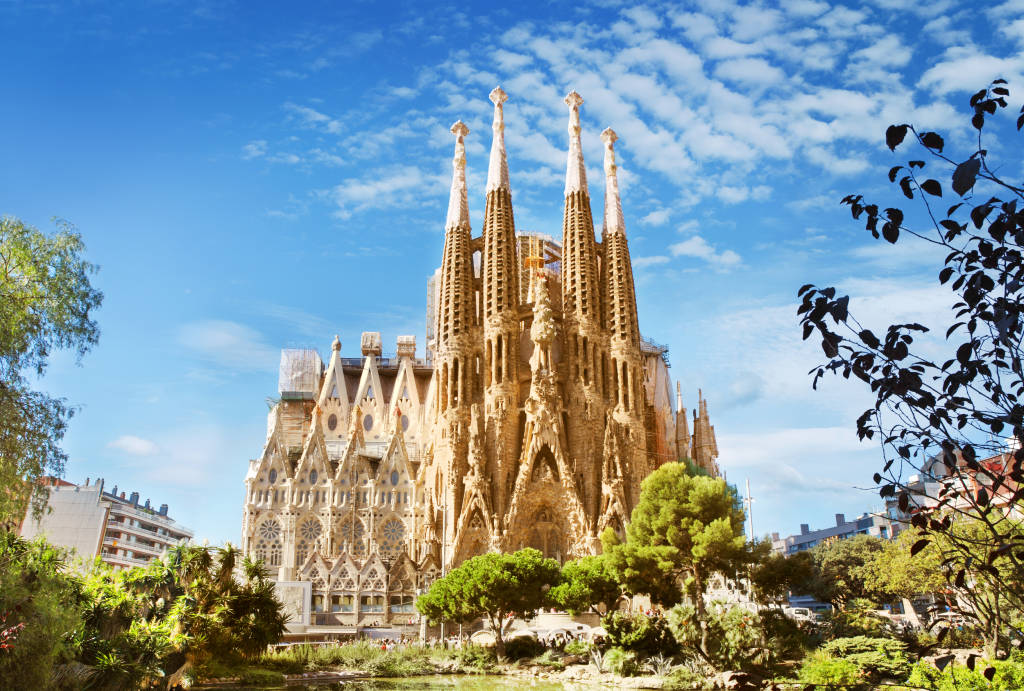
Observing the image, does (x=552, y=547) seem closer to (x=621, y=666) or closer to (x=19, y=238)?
(x=621, y=666)

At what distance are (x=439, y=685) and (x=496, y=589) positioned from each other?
5442 mm

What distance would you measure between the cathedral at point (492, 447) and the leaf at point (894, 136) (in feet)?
127

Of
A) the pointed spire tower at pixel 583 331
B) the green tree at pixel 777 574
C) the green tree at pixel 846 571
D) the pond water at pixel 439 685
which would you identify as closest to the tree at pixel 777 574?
the green tree at pixel 777 574

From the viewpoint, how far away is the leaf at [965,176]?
4.60 m

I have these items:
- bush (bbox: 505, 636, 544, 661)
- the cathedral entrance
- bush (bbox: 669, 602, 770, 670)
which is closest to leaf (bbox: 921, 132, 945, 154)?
bush (bbox: 669, 602, 770, 670)

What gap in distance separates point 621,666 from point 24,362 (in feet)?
64.8

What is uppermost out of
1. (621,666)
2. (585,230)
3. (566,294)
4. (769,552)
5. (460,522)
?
(585,230)

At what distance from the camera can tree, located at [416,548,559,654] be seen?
30.4 m

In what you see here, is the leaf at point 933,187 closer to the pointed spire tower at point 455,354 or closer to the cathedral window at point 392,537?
the pointed spire tower at point 455,354

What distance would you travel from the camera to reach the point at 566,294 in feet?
176

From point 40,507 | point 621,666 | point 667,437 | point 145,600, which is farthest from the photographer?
point 667,437

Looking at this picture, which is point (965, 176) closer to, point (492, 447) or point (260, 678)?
point (260, 678)

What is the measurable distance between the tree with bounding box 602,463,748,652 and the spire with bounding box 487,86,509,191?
94.7ft

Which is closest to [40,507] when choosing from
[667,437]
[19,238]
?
[19,238]
